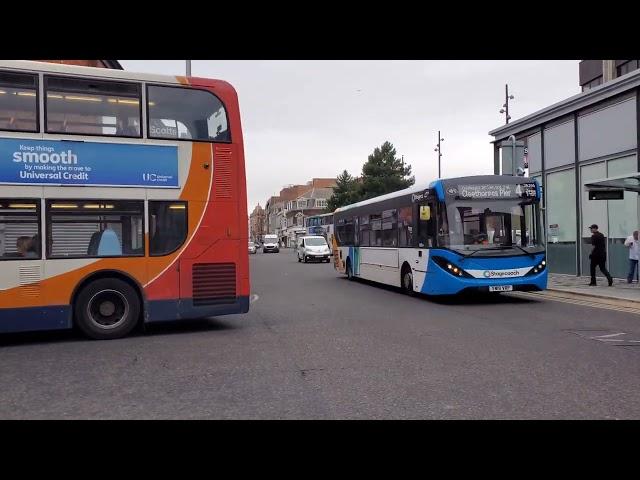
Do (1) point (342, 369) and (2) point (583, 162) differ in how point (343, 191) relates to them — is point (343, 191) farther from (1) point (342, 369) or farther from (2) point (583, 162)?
(1) point (342, 369)

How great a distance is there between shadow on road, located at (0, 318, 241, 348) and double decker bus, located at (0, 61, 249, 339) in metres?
0.41

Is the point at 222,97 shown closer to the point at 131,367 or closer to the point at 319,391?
the point at 131,367

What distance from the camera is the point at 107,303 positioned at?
9062 mm

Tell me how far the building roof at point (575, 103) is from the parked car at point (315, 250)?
55.5ft

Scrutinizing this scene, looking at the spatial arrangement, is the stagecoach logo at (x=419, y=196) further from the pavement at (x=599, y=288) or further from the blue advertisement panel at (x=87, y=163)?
the blue advertisement panel at (x=87, y=163)

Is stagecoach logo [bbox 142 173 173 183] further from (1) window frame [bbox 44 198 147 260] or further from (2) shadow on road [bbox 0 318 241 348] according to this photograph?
(2) shadow on road [bbox 0 318 241 348]

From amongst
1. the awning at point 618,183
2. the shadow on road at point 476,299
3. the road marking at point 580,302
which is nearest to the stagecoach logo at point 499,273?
the shadow on road at point 476,299

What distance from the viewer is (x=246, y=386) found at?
587 centimetres

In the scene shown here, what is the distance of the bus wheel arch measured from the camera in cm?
885

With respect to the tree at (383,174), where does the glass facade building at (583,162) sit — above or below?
below

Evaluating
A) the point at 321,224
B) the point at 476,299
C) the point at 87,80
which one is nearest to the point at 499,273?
the point at 476,299

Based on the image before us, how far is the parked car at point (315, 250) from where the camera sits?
39.4 metres
